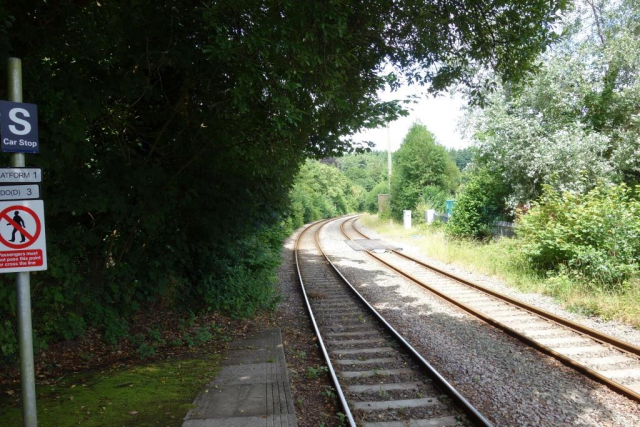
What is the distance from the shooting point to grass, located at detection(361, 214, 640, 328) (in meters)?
7.97

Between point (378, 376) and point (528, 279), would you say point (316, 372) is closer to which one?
point (378, 376)

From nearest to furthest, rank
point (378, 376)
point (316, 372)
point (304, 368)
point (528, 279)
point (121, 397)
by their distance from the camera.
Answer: point (121, 397) < point (378, 376) < point (316, 372) < point (304, 368) < point (528, 279)

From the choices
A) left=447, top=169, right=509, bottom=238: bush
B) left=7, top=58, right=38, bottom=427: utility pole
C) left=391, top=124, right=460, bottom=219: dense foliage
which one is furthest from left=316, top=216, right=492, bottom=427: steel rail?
left=391, top=124, right=460, bottom=219: dense foliage

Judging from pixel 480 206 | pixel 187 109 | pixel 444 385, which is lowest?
pixel 444 385

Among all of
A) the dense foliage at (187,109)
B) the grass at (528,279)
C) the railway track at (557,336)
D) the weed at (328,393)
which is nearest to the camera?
the dense foliage at (187,109)

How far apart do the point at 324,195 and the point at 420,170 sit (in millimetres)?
32250

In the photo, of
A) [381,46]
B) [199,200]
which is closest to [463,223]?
[381,46]


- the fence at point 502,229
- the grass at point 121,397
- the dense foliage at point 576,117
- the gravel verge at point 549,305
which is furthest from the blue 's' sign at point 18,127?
the fence at point 502,229

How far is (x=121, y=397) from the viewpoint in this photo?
15.8 feet

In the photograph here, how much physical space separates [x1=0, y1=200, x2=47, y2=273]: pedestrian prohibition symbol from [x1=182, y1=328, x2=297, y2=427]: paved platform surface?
222 centimetres

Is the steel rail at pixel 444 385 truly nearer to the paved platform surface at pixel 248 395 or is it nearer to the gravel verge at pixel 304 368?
the gravel verge at pixel 304 368

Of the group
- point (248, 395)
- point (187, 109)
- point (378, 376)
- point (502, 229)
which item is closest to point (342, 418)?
point (248, 395)

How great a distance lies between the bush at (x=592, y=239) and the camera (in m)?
9.27

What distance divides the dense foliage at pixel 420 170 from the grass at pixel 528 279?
38.9 ft
